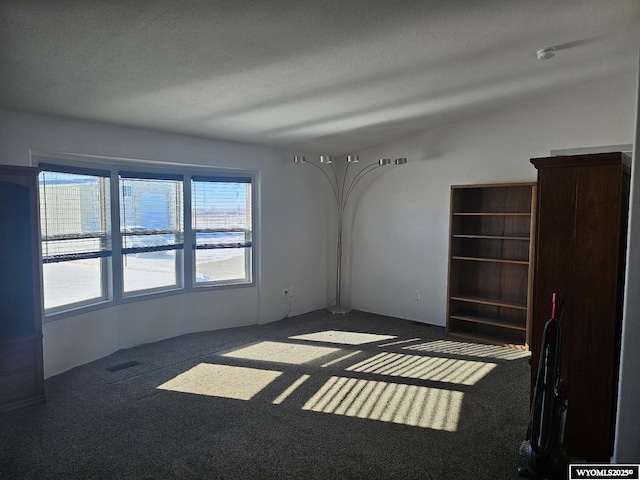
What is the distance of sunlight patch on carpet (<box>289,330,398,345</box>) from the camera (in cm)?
504

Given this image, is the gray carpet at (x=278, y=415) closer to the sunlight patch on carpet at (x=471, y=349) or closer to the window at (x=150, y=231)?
the sunlight patch on carpet at (x=471, y=349)

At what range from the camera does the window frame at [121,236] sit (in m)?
4.11

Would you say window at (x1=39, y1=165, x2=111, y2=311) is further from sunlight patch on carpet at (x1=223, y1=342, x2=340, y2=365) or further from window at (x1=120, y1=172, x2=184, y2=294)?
sunlight patch on carpet at (x1=223, y1=342, x2=340, y2=365)

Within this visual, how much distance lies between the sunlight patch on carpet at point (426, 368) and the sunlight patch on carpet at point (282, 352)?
480 mm

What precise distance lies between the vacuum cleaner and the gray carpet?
0.70 feet

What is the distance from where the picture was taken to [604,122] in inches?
179

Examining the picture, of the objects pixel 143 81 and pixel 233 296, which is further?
pixel 233 296

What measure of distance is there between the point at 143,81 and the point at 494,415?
11.2ft

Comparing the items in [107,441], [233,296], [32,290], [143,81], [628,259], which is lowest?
[107,441]

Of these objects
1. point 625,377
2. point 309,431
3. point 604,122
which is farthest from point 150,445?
point 604,122

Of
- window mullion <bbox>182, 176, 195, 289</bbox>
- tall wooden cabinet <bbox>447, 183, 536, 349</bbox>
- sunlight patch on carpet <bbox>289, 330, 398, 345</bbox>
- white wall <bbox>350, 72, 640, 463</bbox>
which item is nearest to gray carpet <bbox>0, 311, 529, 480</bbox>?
sunlight patch on carpet <bbox>289, 330, 398, 345</bbox>

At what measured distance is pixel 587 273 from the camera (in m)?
2.64

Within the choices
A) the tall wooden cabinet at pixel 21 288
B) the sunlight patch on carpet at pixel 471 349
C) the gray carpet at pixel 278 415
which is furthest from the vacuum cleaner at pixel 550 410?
the tall wooden cabinet at pixel 21 288

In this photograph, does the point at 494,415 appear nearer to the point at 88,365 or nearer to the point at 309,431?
the point at 309,431
